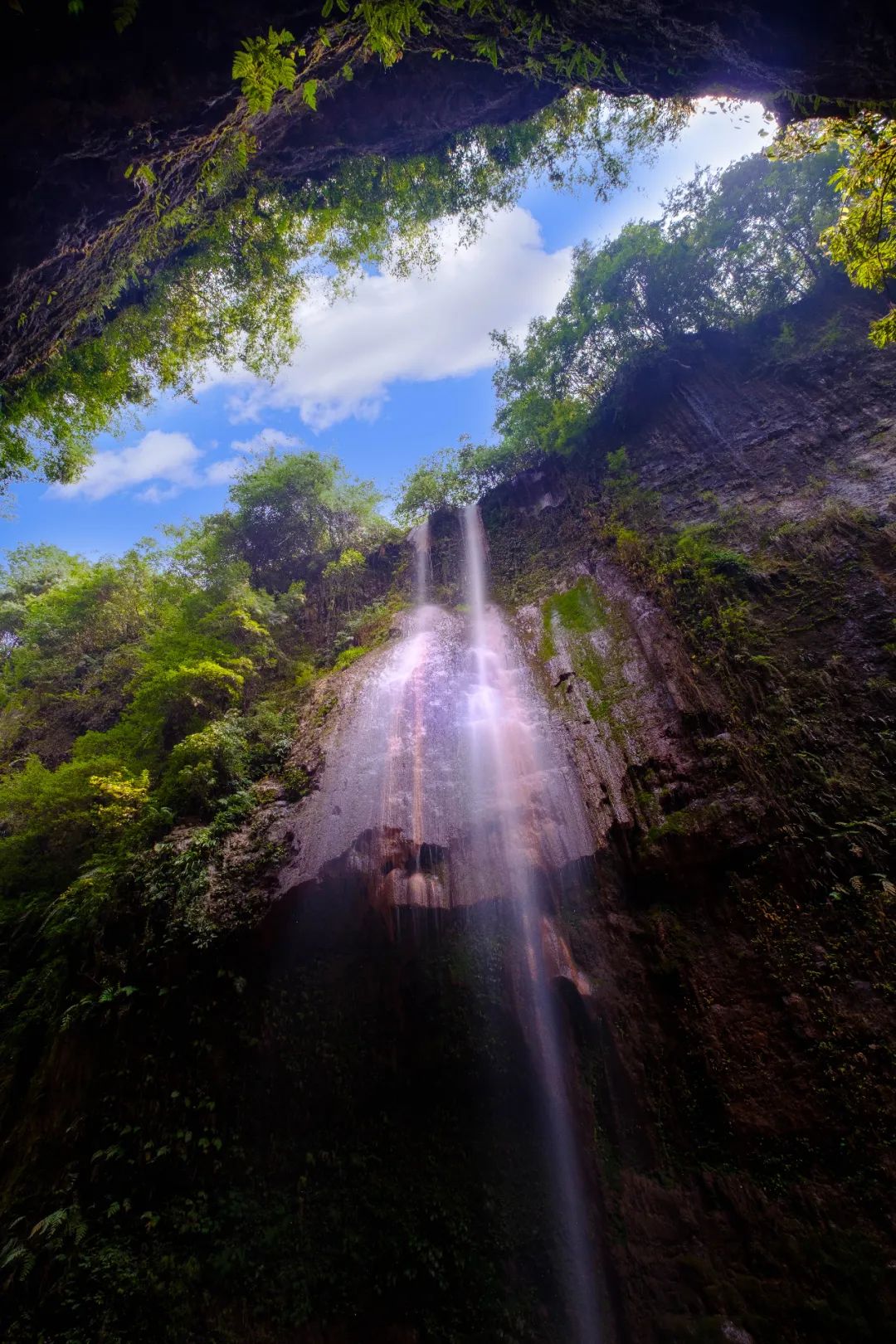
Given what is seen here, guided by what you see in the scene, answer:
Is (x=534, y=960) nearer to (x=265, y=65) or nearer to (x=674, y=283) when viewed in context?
(x=265, y=65)

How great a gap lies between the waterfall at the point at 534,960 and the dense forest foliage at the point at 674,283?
9373 mm

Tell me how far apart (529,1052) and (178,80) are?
30.9 ft

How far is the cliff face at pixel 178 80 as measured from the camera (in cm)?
361

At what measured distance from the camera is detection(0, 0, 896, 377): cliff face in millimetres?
3611

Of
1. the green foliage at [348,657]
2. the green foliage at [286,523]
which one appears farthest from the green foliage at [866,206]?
the green foliage at [286,523]

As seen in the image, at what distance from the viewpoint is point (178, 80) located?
406 cm

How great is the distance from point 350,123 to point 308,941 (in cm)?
997

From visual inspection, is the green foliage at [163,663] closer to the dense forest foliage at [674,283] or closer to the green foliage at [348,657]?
the green foliage at [348,657]

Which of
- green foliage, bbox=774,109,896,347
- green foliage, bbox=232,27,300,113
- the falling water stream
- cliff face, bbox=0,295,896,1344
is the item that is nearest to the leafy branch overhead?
green foliage, bbox=232,27,300,113

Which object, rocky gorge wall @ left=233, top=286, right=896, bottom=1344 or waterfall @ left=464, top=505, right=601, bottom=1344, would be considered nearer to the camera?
rocky gorge wall @ left=233, top=286, right=896, bottom=1344

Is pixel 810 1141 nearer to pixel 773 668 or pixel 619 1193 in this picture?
pixel 619 1193

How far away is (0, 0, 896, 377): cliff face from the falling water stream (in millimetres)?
5851

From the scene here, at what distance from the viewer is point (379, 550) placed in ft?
48.1

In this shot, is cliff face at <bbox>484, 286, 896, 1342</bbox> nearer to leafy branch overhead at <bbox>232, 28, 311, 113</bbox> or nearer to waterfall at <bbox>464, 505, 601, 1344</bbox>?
waterfall at <bbox>464, 505, 601, 1344</bbox>
